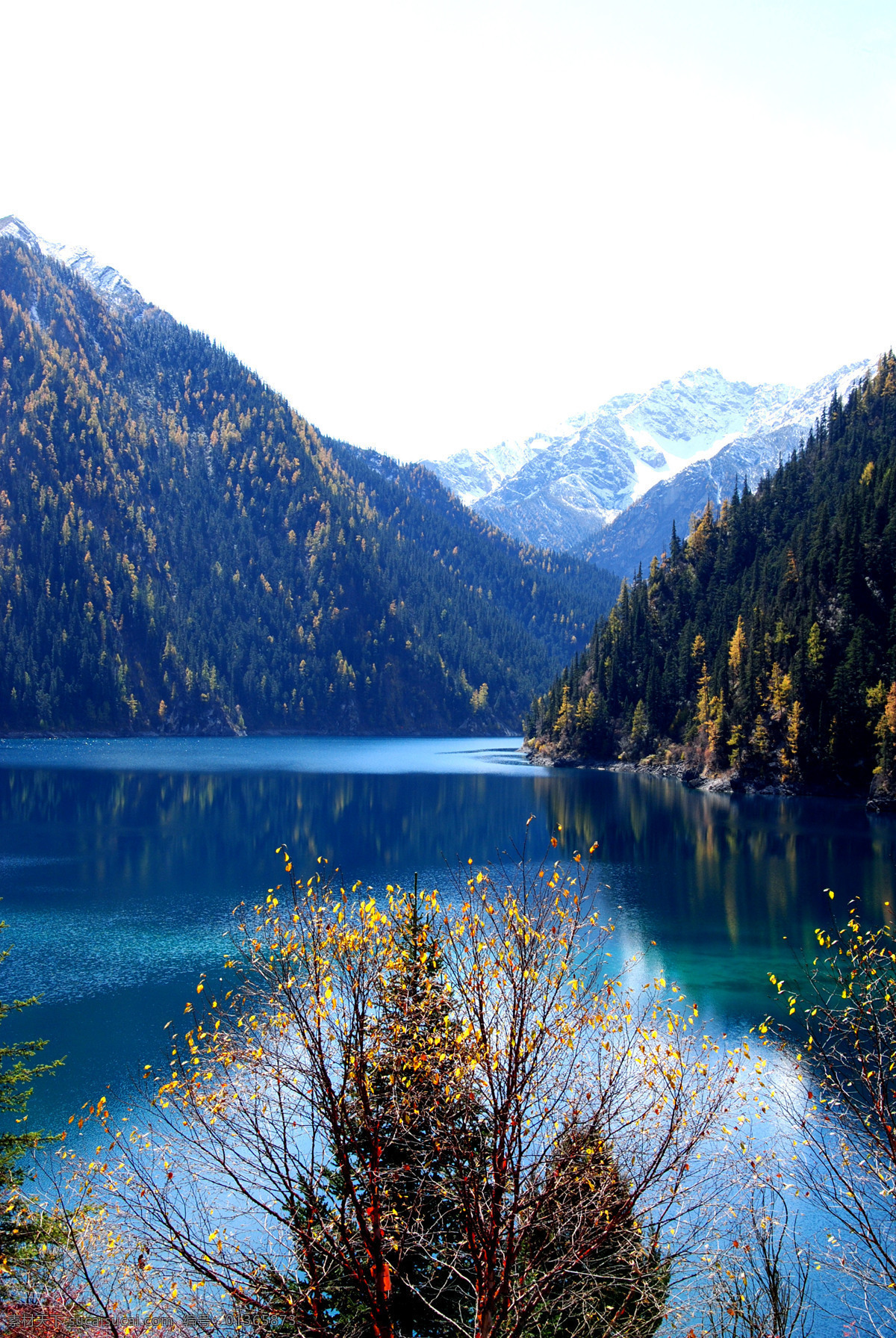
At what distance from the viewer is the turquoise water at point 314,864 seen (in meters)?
33.4

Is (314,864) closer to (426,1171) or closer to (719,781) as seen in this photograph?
(426,1171)

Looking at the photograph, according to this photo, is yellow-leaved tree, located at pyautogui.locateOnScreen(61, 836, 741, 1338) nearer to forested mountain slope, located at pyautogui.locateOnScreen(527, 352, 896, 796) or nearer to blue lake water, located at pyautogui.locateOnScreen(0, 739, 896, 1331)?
blue lake water, located at pyautogui.locateOnScreen(0, 739, 896, 1331)

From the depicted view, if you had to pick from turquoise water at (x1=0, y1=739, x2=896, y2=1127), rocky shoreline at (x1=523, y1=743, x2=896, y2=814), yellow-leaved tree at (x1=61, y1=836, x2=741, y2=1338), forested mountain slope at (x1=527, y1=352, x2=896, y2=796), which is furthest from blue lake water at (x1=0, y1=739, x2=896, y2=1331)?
forested mountain slope at (x1=527, y1=352, x2=896, y2=796)

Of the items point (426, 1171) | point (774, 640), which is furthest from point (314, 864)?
point (774, 640)

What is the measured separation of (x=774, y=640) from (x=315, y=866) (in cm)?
8290

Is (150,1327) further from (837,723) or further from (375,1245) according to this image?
(837,723)

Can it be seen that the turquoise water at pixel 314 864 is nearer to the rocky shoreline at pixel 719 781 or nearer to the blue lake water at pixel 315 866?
the blue lake water at pixel 315 866

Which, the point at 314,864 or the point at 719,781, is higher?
the point at 314,864

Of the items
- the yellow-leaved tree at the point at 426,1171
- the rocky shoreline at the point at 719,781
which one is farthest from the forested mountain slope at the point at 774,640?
the yellow-leaved tree at the point at 426,1171

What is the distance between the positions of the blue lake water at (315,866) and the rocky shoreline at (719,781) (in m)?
3.58

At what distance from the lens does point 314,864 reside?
56.0 m

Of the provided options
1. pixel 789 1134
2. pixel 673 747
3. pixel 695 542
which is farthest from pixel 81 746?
pixel 789 1134

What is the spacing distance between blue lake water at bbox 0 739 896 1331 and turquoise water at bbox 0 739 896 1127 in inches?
7.1

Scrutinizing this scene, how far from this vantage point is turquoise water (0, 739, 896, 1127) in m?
33.4
